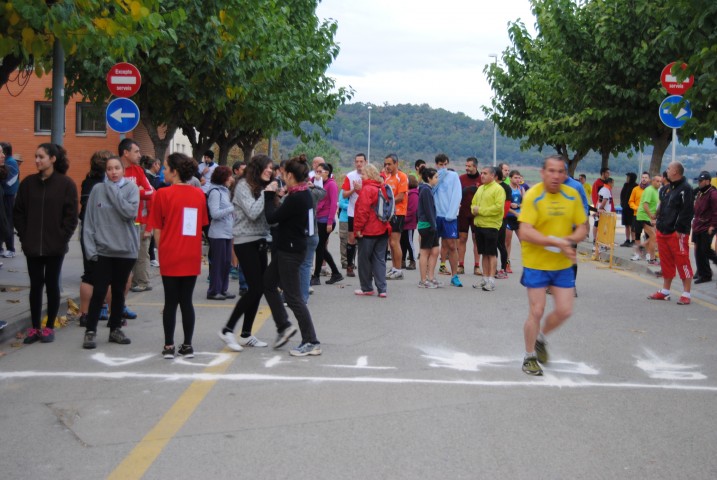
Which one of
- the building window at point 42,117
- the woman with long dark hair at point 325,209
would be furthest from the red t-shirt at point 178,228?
the building window at point 42,117

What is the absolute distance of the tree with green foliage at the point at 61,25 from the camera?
8.22m

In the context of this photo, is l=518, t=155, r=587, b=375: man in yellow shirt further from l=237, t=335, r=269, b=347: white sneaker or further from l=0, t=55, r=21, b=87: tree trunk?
l=0, t=55, r=21, b=87: tree trunk

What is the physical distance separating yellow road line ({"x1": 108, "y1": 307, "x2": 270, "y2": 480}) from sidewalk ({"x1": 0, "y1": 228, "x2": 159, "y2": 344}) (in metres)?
2.63

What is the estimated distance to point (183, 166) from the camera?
777cm

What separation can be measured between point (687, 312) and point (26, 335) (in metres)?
7.90

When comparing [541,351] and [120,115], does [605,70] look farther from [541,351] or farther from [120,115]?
[541,351]

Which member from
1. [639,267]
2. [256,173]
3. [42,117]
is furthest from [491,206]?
[42,117]

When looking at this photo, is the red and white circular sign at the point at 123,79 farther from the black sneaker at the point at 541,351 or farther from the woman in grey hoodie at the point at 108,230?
the black sneaker at the point at 541,351

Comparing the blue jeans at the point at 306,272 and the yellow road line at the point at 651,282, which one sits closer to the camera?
the blue jeans at the point at 306,272

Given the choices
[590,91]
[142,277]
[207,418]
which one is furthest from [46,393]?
[590,91]

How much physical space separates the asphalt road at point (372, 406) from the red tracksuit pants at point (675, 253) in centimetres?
208

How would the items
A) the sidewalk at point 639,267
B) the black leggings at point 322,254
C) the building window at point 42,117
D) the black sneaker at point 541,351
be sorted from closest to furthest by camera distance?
1. the black sneaker at point 541,351
2. the sidewalk at point 639,267
3. the black leggings at point 322,254
4. the building window at point 42,117

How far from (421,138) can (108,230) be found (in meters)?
105

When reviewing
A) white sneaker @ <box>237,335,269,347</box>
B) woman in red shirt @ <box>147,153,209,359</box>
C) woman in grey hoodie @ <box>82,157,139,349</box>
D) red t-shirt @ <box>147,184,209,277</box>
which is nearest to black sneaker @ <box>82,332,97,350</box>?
woman in grey hoodie @ <box>82,157,139,349</box>
